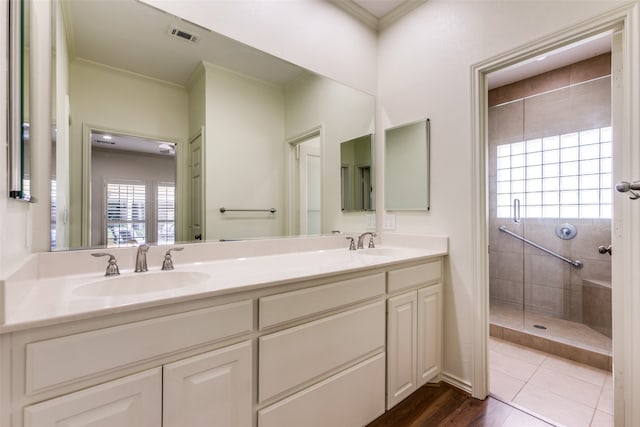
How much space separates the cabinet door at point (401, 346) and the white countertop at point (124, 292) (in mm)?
257

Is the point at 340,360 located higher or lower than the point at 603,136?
lower

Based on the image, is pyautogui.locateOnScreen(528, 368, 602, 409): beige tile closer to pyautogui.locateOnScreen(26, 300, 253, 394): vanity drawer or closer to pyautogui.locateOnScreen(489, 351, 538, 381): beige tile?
pyautogui.locateOnScreen(489, 351, 538, 381): beige tile

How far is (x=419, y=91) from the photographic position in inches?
80.8

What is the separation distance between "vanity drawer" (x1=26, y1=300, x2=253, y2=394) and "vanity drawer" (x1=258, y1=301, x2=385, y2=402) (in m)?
0.18

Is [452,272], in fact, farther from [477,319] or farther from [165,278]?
[165,278]

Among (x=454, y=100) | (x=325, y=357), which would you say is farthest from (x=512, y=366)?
(x=454, y=100)

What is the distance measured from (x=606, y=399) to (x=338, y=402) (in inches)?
65.0

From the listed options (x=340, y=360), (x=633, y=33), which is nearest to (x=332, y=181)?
(x=340, y=360)

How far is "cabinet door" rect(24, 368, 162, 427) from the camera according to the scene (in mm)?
697

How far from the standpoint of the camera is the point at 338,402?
4.25 feet

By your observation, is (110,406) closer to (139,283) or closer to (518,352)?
(139,283)

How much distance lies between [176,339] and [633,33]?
7.19 ft

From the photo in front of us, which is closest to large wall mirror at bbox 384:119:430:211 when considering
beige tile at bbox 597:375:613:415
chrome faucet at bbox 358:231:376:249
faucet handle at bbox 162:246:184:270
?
chrome faucet at bbox 358:231:376:249

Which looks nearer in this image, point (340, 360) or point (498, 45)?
point (340, 360)
